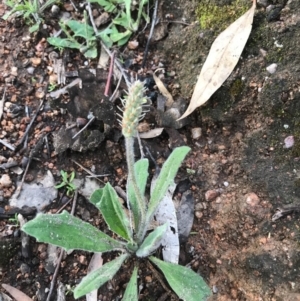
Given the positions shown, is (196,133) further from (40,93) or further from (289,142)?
(40,93)

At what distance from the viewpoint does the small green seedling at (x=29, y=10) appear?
2.85 m

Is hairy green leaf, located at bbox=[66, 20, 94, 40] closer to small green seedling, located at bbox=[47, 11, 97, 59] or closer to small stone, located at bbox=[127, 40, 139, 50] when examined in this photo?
small green seedling, located at bbox=[47, 11, 97, 59]

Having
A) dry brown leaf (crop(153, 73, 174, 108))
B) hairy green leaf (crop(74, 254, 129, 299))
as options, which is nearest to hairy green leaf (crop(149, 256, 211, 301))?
hairy green leaf (crop(74, 254, 129, 299))

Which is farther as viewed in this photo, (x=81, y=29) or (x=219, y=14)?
(x=81, y=29)

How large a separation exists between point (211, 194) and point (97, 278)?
0.74m

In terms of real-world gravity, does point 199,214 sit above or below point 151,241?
below

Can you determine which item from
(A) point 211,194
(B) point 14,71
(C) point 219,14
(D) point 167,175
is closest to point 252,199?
(A) point 211,194

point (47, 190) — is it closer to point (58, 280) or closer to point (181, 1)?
point (58, 280)

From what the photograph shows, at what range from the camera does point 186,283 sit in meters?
2.08

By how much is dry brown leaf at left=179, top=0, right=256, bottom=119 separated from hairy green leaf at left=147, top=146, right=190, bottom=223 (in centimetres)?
45

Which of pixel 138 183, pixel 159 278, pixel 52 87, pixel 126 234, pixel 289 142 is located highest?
pixel 52 87

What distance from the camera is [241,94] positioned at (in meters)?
2.42

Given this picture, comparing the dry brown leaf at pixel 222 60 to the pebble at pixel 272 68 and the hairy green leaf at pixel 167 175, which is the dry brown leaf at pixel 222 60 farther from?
the hairy green leaf at pixel 167 175

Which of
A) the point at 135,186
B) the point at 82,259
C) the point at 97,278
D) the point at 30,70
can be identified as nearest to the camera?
the point at 135,186
